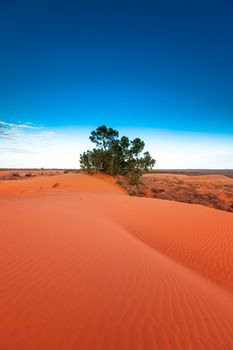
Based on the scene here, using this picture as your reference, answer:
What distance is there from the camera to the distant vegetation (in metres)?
27.3

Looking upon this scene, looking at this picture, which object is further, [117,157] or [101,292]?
[117,157]

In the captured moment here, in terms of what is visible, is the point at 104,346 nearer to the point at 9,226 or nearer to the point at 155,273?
the point at 155,273

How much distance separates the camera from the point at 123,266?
5.30m

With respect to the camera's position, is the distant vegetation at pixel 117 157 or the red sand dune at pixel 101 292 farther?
the distant vegetation at pixel 117 157

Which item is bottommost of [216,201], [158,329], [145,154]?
[216,201]

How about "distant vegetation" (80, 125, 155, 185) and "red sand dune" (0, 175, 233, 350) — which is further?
"distant vegetation" (80, 125, 155, 185)

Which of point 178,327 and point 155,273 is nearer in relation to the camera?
point 178,327

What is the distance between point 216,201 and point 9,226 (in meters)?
23.5

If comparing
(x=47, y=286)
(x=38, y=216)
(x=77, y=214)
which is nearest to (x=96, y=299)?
(x=47, y=286)

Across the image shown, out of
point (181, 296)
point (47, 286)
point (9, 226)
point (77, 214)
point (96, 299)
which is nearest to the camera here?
point (96, 299)

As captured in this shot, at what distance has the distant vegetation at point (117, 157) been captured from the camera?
27.3 meters

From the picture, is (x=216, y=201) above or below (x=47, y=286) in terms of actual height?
below

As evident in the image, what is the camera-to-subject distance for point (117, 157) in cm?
2756

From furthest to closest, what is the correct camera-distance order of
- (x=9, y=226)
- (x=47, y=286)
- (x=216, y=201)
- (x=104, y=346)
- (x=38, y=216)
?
(x=216, y=201) → (x=38, y=216) → (x=9, y=226) → (x=47, y=286) → (x=104, y=346)
